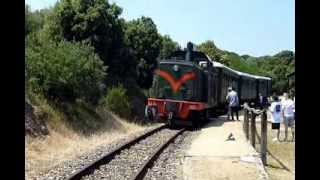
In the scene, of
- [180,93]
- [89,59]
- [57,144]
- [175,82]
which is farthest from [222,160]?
[89,59]

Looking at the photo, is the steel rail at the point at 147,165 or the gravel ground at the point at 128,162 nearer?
the steel rail at the point at 147,165

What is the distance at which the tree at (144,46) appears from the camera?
A: 1728 inches

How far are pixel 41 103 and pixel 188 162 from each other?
9134 millimetres

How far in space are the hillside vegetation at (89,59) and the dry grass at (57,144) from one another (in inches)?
33.9

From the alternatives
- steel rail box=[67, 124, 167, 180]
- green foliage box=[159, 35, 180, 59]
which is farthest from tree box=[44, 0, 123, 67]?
steel rail box=[67, 124, 167, 180]

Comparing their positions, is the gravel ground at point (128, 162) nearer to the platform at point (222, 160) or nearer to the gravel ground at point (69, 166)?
the gravel ground at point (69, 166)

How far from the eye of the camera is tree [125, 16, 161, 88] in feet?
144

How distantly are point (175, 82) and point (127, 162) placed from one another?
10276 millimetres

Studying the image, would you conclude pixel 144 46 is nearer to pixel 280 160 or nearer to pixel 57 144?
pixel 57 144

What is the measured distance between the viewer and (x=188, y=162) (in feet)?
44.1

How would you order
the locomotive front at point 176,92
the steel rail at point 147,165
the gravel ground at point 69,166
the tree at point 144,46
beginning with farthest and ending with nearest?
the tree at point 144,46, the locomotive front at point 176,92, the gravel ground at point 69,166, the steel rail at point 147,165

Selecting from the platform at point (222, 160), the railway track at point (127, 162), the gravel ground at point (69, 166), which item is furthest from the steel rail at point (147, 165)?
the gravel ground at point (69, 166)

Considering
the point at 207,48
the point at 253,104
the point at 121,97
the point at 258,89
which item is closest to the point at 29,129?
the point at 121,97

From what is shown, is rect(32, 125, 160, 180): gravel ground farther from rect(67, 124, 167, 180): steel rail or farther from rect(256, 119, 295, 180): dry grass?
rect(256, 119, 295, 180): dry grass
